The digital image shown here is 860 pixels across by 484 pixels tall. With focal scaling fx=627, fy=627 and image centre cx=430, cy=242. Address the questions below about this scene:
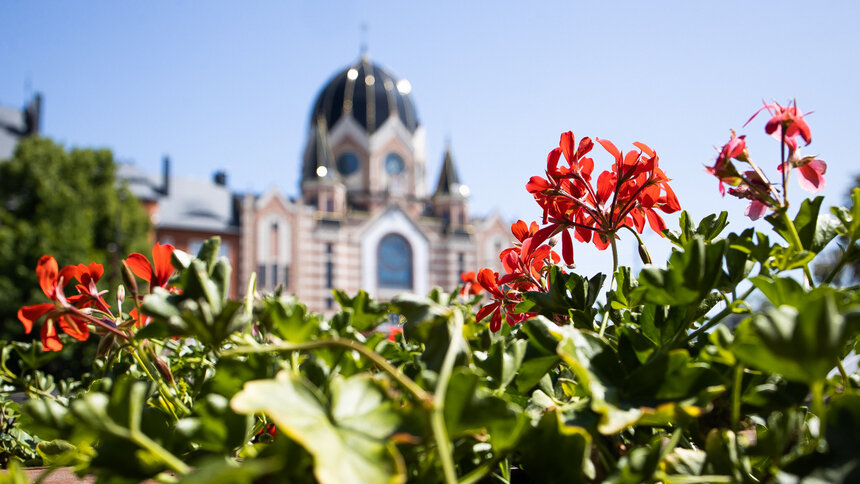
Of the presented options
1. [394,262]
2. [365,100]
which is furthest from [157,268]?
[365,100]

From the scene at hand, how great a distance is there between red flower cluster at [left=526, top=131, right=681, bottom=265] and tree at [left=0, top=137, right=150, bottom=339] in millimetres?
14803

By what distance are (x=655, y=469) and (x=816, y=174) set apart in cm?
36

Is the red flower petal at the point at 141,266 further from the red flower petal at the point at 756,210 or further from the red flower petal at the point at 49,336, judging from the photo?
the red flower petal at the point at 756,210

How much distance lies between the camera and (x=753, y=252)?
44 centimetres

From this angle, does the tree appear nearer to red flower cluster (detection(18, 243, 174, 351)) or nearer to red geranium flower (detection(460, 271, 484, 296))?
red geranium flower (detection(460, 271, 484, 296))

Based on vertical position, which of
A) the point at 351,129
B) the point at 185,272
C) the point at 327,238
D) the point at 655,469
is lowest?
the point at 655,469

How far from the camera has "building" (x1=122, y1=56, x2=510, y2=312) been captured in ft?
75.9

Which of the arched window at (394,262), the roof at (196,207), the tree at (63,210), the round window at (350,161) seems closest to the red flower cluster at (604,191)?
the tree at (63,210)

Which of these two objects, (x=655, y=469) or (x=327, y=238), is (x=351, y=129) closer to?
(x=327, y=238)

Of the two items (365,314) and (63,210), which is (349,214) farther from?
(365,314)

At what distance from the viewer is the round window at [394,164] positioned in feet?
87.7

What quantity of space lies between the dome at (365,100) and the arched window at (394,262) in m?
5.30

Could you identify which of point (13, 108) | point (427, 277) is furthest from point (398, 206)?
point (13, 108)

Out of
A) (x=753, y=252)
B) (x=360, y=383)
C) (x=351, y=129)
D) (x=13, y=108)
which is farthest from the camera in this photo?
(x=351, y=129)
